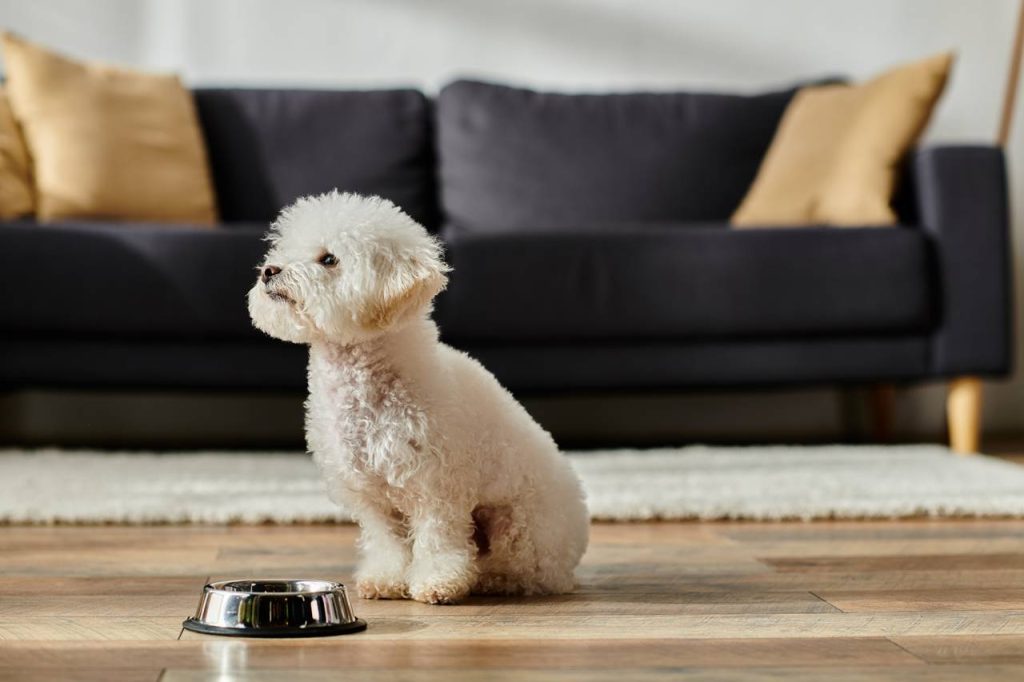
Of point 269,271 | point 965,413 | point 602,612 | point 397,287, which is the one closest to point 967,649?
point 602,612

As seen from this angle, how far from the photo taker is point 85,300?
9.78ft

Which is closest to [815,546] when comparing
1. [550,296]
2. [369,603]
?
[369,603]

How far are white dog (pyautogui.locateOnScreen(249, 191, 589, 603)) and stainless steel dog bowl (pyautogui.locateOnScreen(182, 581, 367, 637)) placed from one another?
7.2 inches

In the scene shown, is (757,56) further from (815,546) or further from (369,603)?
(369,603)

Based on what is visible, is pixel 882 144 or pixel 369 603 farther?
pixel 882 144

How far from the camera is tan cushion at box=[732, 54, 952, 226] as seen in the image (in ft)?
10.9

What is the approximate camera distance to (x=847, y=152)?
11.3 feet

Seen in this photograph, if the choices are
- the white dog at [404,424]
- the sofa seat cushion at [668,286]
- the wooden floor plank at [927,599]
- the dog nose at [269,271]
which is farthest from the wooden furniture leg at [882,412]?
the dog nose at [269,271]

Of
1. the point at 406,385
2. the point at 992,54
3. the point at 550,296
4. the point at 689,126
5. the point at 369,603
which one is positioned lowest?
the point at 369,603

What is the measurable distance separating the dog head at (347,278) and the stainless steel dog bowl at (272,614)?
296 millimetres

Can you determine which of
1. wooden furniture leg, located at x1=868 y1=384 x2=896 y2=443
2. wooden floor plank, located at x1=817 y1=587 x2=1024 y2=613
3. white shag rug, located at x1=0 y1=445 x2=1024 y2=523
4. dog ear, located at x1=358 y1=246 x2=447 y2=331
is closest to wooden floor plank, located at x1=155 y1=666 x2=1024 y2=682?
wooden floor plank, located at x1=817 y1=587 x2=1024 y2=613

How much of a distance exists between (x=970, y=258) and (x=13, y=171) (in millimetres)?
2441

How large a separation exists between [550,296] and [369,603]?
1682 millimetres

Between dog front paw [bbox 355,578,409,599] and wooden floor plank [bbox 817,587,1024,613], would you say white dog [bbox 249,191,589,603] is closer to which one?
dog front paw [bbox 355,578,409,599]
